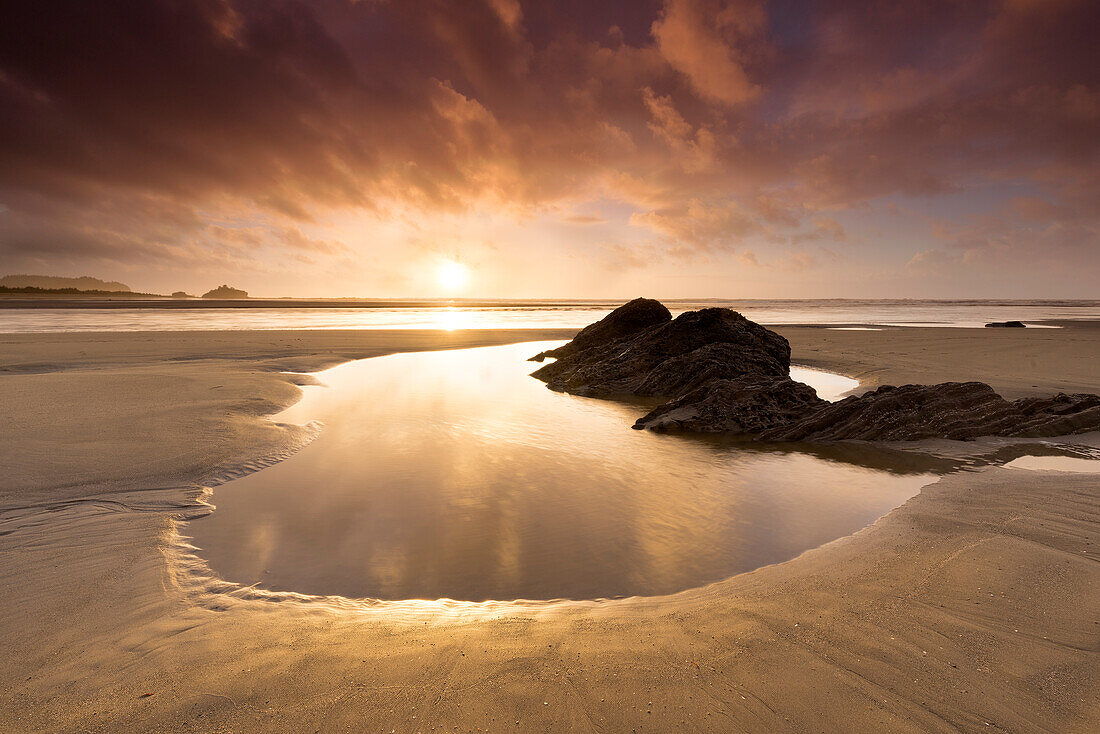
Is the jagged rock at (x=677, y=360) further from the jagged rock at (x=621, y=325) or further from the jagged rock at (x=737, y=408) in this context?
the jagged rock at (x=737, y=408)

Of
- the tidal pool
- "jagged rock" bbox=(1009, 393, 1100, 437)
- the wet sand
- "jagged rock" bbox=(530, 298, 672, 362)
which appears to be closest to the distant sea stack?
"jagged rock" bbox=(1009, 393, 1100, 437)

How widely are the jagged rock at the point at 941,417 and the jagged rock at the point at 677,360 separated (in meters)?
3.72

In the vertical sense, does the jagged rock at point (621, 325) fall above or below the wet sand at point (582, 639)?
above

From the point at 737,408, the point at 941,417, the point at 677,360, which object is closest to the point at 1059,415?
the point at 941,417

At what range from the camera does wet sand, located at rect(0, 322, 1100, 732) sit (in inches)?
99.7

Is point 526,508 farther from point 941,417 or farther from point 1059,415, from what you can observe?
→ point 1059,415

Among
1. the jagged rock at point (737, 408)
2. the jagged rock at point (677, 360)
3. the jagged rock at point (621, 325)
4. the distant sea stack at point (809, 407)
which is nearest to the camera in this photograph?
the distant sea stack at point (809, 407)

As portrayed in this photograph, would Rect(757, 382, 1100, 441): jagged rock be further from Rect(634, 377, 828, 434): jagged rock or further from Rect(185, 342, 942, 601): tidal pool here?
Rect(185, 342, 942, 601): tidal pool

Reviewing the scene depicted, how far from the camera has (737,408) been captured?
941 cm

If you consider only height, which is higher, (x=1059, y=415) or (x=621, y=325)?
(x=621, y=325)

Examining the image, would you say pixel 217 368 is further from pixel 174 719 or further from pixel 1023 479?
pixel 1023 479

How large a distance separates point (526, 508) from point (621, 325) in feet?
42.8

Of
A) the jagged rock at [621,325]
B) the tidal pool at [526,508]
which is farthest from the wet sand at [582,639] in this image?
the jagged rock at [621,325]

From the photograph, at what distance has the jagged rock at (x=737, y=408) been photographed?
9.16 meters
